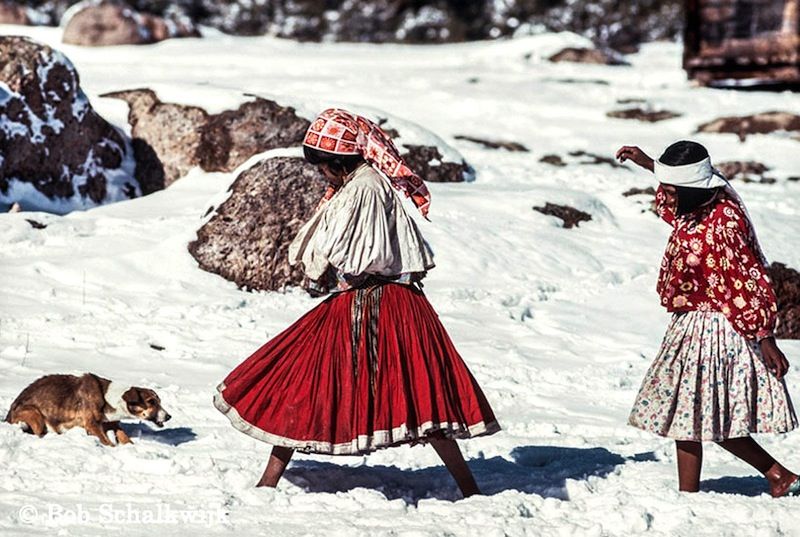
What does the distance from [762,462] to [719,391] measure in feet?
1.36

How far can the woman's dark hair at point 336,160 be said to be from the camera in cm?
521

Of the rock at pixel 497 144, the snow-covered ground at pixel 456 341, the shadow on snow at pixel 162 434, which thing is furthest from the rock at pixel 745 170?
the shadow on snow at pixel 162 434

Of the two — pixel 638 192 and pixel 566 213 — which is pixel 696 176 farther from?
pixel 638 192

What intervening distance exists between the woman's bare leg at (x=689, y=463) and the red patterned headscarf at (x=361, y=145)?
1.51m

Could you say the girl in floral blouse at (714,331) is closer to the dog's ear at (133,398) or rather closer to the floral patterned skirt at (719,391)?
the floral patterned skirt at (719,391)

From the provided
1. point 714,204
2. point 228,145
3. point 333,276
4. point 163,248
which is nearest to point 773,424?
point 714,204

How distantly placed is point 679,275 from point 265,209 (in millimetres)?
4787

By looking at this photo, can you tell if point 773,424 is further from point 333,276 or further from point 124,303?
point 124,303

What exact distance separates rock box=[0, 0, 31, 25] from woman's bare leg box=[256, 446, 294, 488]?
1991 cm

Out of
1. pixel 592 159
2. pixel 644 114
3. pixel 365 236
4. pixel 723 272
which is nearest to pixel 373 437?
pixel 365 236

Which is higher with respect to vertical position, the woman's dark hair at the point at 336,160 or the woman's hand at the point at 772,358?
the woman's dark hair at the point at 336,160

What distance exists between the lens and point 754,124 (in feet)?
52.5

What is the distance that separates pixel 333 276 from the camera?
5.31m

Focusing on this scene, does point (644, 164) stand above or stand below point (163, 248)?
above
